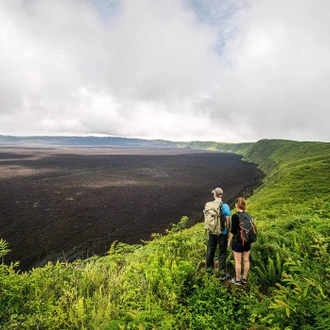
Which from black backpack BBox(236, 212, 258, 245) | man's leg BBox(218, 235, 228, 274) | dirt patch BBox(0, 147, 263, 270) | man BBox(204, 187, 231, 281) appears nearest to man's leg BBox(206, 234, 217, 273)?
man BBox(204, 187, 231, 281)

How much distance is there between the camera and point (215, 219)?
23.1ft

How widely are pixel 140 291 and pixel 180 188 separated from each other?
52.8m

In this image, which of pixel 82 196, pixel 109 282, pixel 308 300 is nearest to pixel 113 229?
pixel 82 196

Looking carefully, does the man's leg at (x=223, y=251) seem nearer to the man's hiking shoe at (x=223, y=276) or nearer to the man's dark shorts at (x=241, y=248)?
the man's hiking shoe at (x=223, y=276)

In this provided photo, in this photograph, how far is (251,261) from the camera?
23.9 feet

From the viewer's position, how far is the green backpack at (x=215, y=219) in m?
7.02

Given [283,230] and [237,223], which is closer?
[237,223]

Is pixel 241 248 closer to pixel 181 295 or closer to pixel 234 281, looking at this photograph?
pixel 234 281

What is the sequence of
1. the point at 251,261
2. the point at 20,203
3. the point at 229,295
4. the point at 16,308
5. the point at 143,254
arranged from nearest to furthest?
the point at 16,308
the point at 229,295
the point at 251,261
the point at 143,254
the point at 20,203

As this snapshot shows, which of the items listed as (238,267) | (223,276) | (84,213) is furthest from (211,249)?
(84,213)

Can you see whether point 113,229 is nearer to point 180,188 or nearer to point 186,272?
point 186,272

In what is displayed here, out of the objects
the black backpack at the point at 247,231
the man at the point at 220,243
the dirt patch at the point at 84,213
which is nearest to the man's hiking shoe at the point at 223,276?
the man at the point at 220,243

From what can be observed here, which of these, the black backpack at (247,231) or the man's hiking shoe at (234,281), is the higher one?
the black backpack at (247,231)

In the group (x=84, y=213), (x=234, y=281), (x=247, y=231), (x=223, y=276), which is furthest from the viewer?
(x=84, y=213)
